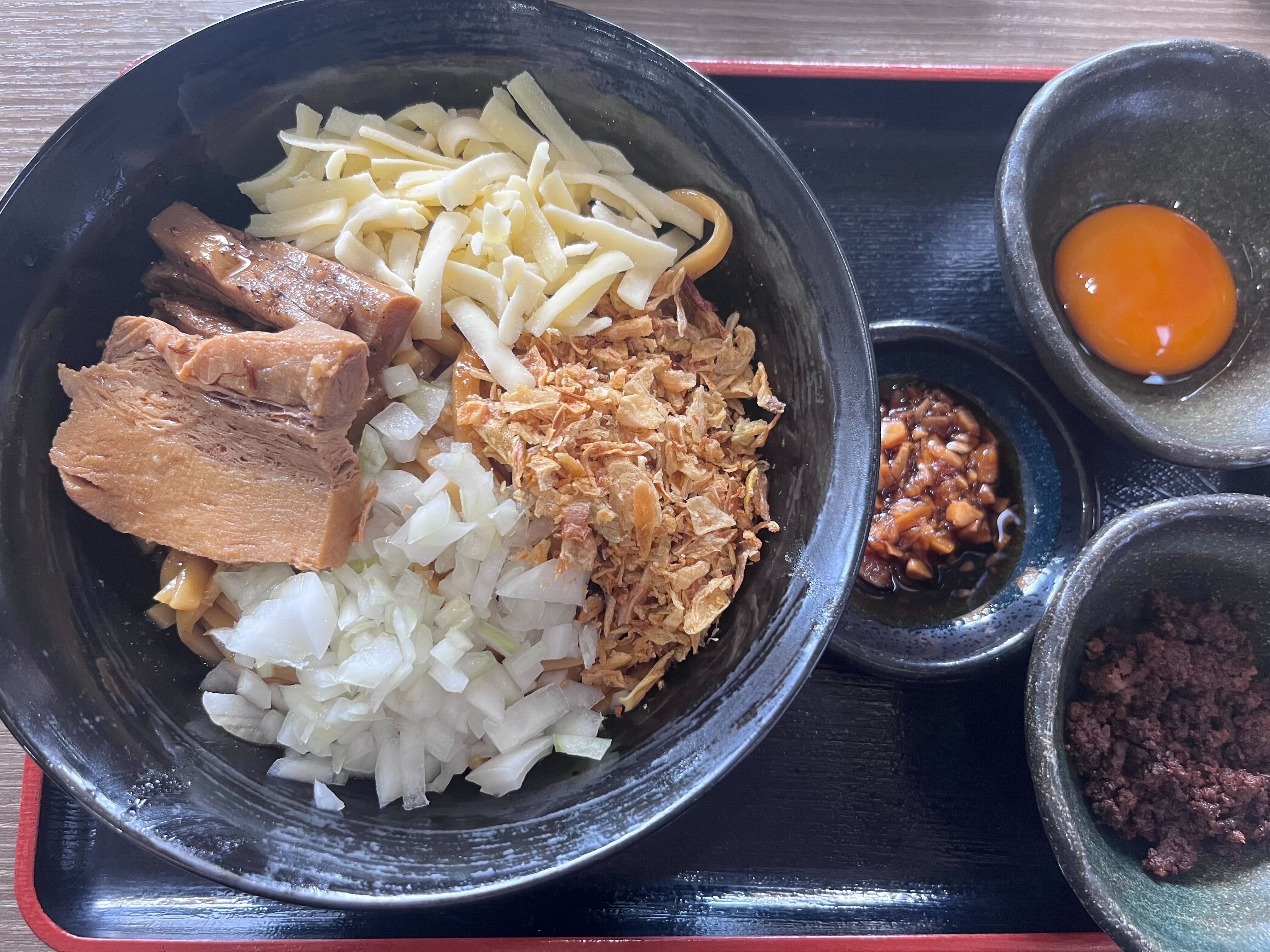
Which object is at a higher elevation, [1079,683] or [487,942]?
[1079,683]

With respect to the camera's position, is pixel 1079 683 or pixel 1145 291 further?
pixel 1145 291

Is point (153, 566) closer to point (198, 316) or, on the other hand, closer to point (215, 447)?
point (215, 447)

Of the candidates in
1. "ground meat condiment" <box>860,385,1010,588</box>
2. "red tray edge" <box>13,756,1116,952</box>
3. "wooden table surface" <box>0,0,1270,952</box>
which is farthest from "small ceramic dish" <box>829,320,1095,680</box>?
"wooden table surface" <box>0,0,1270,952</box>

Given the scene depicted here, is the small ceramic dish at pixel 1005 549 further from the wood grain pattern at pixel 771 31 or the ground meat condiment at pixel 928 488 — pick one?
the wood grain pattern at pixel 771 31

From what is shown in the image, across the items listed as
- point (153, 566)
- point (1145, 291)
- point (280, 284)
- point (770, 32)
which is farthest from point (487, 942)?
point (770, 32)

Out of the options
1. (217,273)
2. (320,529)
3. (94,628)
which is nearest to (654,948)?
(320,529)

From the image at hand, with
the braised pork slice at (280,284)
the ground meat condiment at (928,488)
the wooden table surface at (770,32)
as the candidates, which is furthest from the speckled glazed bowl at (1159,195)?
the braised pork slice at (280,284)
